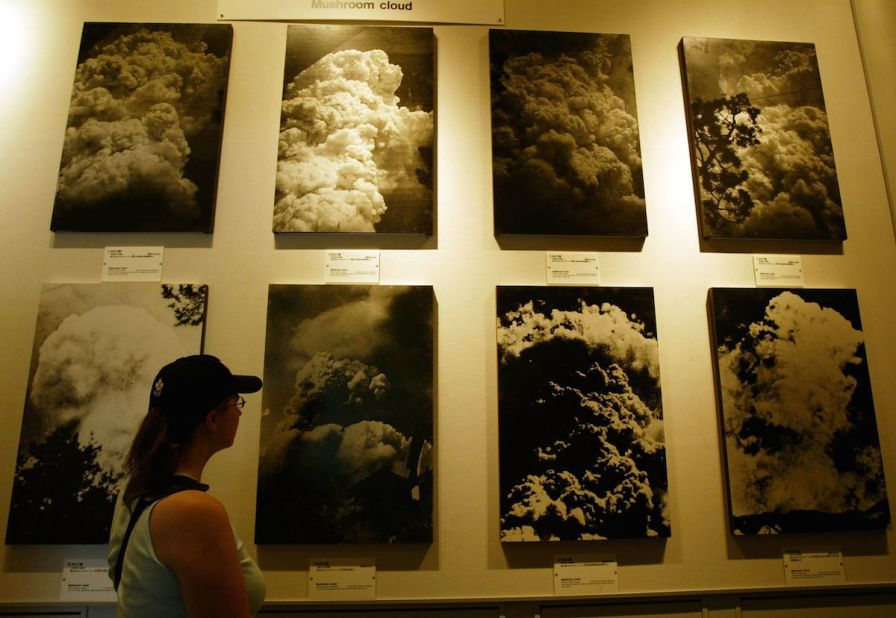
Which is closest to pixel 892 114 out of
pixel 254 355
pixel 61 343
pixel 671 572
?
pixel 671 572

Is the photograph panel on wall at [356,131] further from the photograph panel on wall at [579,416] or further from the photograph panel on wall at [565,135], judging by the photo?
the photograph panel on wall at [579,416]

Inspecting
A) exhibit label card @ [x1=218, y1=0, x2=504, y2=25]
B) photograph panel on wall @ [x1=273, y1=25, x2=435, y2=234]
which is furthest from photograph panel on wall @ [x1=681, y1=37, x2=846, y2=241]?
photograph panel on wall @ [x1=273, y1=25, x2=435, y2=234]

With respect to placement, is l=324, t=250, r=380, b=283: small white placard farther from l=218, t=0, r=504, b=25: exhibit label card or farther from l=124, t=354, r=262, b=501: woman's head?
l=218, t=0, r=504, b=25: exhibit label card

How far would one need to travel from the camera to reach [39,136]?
178 centimetres

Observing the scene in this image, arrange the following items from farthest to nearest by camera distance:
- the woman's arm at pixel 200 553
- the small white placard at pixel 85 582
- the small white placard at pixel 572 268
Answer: the small white placard at pixel 572 268, the small white placard at pixel 85 582, the woman's arm at pixel 200 553

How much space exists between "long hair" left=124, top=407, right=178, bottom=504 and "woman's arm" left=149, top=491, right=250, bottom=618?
0.07m

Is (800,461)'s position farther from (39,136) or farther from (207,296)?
(39,136)

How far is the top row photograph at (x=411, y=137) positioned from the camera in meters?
1.71

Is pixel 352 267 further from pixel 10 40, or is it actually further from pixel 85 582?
pixel 10 40

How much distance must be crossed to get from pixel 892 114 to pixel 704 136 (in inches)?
27.9

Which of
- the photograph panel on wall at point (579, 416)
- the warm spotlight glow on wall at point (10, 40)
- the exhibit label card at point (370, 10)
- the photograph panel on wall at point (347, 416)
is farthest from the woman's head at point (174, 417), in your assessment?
the warm spotlight glow on wall at point (10, 40)

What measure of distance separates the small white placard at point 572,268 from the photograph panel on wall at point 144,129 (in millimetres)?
1126

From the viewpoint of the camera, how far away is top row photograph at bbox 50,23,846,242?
1.71 metres

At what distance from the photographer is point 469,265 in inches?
68.2
